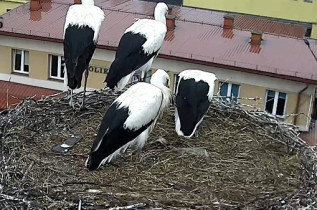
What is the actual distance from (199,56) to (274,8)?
19.7 feet

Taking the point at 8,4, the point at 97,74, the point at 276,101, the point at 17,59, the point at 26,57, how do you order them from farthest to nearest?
the point at 8,4 → the point at 17,59 → the point at 26,57 → the point at 97,74 → the point at 276,101

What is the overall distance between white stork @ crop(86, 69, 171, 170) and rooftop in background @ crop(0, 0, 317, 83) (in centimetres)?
618

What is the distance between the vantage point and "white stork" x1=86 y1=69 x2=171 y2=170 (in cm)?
398

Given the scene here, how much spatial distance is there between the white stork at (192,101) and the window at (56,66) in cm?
712

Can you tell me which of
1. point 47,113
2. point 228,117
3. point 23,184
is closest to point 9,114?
point 47,113

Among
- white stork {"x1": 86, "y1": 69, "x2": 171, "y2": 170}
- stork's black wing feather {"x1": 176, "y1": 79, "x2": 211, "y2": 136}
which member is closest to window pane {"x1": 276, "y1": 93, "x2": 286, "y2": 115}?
stork's black wing feather {"x1": 176, "y1": 79, "x2": 211, "y2": 136}

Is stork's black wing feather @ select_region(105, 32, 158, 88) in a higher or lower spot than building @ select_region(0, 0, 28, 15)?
higher

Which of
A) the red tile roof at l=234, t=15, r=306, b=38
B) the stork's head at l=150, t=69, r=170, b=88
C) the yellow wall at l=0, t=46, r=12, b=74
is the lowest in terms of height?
the yellow wall at l=0, t=46, r=12, b=74

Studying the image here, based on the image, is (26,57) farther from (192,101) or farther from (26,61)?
(192,101)

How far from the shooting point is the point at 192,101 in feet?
15.2

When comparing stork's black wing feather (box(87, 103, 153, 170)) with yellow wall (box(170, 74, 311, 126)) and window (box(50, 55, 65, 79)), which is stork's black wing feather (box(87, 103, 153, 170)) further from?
window (box(50, 55, 65, 79))

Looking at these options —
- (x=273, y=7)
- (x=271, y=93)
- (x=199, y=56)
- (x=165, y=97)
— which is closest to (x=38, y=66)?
(x=199, y=56)

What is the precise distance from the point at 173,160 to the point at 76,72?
40.4 inches

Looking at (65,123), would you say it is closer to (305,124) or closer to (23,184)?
(23,184)
